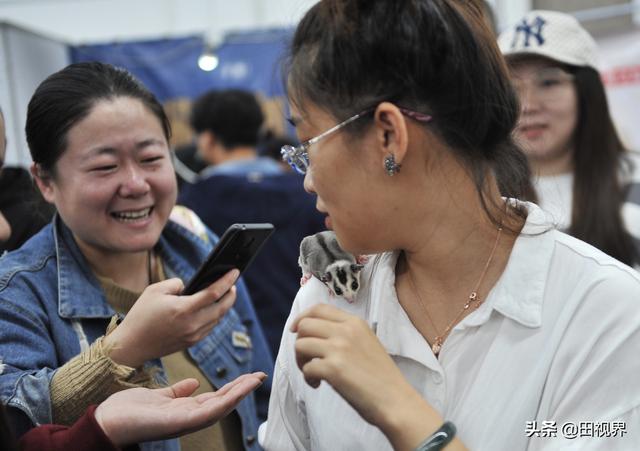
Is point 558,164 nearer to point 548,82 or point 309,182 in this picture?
point 548,82

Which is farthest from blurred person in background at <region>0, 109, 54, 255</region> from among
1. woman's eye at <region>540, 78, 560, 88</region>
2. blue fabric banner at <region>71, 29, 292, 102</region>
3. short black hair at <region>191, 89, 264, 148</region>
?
blue fabric banner at <region>71, 29, 292, 102</region>

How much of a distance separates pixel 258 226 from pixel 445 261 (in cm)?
46

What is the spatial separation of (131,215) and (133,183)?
0.31ft

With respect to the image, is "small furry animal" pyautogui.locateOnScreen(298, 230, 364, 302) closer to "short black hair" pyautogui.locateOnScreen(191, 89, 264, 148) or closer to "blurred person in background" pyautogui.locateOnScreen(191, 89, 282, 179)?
"blurred person in background" pyautogui.locateOnScreen(191, 89, 282, 179)

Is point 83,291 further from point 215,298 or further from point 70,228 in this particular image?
point 215,298

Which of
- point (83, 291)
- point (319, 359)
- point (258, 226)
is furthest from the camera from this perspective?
point (83, 291)

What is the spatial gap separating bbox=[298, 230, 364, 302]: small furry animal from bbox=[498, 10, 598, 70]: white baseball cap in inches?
57.3

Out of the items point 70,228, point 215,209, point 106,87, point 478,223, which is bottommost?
point 215,209

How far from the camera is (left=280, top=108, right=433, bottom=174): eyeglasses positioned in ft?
4.04

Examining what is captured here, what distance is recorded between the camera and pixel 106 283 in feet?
6.21

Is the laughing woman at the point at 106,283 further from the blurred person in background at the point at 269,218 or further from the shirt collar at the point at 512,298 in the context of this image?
the blurred person in background at the point at 269,218

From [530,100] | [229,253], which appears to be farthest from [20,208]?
[530,100]

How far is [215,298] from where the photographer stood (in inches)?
64.2

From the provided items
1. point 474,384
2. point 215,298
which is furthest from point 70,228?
point 474,384
